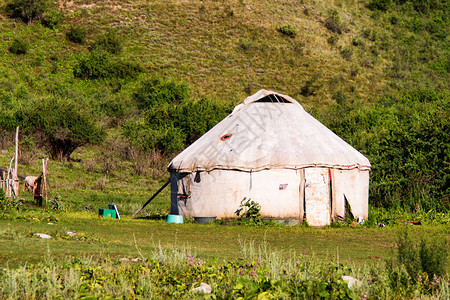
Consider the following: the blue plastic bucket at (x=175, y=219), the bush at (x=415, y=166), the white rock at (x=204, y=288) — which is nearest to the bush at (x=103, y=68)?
the bush at (x=415, y=166)

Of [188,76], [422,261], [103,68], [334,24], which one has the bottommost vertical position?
[422,261]

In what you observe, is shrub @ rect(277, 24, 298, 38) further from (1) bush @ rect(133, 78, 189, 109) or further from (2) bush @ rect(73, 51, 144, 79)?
(1) bush @ rect(133, 78, 189, 109)

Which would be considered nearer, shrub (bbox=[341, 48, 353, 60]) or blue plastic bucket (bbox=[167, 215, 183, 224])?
blue plastic bucket (bbox=[167, 215, 183, 224])

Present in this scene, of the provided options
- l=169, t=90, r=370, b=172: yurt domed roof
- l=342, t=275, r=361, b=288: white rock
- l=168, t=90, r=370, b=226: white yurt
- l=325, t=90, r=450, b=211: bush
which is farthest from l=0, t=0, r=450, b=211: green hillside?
l=342, t=275, r=361, b=288: white rock

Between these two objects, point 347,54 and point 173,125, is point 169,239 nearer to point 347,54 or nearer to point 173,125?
point 173,125

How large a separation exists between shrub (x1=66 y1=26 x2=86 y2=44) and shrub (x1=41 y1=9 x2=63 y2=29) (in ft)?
5.19

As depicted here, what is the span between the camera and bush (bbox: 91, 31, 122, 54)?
46.0 metres

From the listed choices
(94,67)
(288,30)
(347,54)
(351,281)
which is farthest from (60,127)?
(347,54)

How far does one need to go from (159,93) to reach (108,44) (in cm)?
861

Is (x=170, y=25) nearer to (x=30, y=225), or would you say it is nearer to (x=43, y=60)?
(x=43, y=60)

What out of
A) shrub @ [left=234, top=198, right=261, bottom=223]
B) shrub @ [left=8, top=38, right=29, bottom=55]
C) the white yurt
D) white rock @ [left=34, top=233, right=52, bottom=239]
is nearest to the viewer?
white rock @ [left=34, top=233, right=52, bottom=239]

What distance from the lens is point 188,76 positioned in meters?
44.1

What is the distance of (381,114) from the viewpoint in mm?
34219

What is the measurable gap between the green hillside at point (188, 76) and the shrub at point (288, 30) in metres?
0.29
